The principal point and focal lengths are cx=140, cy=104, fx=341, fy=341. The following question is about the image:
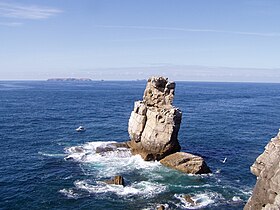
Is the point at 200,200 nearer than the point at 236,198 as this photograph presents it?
Yes

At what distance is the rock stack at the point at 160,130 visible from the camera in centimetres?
6894

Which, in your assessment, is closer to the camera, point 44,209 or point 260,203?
point 260,203

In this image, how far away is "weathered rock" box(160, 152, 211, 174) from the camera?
66.7 meters

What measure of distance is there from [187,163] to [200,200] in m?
13.0

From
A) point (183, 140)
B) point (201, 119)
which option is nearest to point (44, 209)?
point (183, 140)

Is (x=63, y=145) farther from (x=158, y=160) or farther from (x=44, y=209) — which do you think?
(x=44, y=209)

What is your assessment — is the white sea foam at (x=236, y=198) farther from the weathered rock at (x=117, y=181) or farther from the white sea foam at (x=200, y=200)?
the weathered rock at (x=117, y=181)

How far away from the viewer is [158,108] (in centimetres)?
7950

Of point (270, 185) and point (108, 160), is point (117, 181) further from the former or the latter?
point (270, 185)

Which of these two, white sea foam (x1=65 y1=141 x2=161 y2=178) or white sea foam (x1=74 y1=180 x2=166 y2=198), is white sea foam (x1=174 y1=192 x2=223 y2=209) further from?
white sea foam (x1=65 y1=141 x2=161 y2=178)

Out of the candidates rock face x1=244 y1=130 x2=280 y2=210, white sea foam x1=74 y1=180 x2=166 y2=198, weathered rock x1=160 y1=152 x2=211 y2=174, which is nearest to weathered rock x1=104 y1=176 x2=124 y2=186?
white sea foam x1=74 y1=180 x2=166 y2=198

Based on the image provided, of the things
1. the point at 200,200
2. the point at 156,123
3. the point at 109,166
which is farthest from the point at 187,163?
the point at 109,166

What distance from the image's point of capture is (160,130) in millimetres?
74562

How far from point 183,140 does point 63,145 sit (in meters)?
31.9
